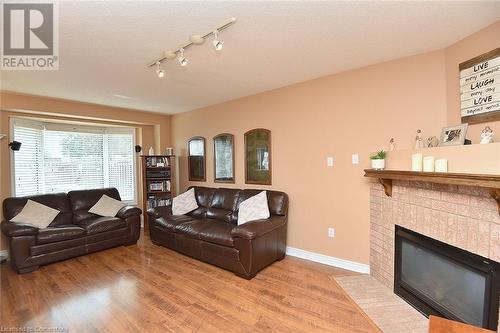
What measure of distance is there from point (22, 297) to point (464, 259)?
4109mm

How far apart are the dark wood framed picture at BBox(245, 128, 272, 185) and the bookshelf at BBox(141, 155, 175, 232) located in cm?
195

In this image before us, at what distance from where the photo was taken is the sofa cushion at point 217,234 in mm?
2979

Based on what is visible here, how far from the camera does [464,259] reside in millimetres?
1817

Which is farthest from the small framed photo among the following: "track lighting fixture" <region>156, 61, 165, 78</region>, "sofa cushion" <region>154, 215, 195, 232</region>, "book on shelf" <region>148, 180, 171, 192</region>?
"book on shelf" <region>148, 180, 171, 192</region>

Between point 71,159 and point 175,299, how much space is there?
379 centimetres

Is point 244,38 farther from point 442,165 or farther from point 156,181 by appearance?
point 156,181

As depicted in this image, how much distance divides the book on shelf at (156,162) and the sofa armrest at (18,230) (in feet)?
6.83

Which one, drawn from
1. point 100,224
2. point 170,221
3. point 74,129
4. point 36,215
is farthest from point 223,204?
Answer: point 74,129

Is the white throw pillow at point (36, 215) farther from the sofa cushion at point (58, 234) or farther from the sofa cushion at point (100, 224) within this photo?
the sofa cushion at point (100, 224)

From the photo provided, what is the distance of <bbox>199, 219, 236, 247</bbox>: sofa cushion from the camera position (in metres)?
2.98

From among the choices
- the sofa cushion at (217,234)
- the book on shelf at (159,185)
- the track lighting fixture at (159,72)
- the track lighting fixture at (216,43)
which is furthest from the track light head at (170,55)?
the book on shelf at (159,185)

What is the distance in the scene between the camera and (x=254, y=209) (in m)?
3.44

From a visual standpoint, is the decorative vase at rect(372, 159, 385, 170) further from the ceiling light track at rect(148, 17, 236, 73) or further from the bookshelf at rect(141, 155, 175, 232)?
the bookshelf at rect(141, 155, 175, 232)

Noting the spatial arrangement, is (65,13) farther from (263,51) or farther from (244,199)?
(244,199)
